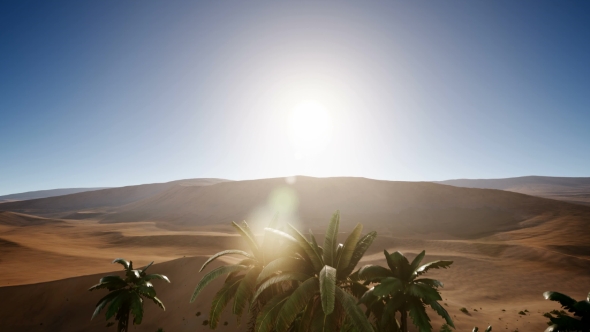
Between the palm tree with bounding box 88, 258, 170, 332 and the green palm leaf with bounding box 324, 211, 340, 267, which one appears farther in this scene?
the palm tree with bounding box 88, 258, 170, 332

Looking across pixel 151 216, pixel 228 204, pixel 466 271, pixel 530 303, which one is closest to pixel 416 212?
pixel 466 271

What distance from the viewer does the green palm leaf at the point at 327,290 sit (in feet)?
24.5

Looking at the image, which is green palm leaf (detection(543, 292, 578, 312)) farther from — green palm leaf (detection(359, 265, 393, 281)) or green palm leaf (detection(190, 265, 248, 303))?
green palm leaf (detection(190, 265, 248, 303))

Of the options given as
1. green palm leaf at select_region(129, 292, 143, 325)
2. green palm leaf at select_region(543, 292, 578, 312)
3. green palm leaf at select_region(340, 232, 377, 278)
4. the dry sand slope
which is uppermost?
green palm leaf at select_region(340, 232, 377, 278)

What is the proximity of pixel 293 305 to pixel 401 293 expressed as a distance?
3.78 m

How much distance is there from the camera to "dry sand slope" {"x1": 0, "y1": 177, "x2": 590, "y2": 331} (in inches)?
881

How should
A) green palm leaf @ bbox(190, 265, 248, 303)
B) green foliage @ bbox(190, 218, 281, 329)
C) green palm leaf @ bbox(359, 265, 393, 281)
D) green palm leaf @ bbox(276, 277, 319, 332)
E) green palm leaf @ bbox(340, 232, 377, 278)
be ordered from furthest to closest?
green foliage @ bbox(190, 218, 281, 329) → green palm leaf @ bbox(190, 265, 248, 303) → green palm leaf @ bbox(340, 232, 377, 278) → green palm leaf @ bbox(359, 265, 393, 281) → green palm leaf @ bbox(276, 277, 319, 332)

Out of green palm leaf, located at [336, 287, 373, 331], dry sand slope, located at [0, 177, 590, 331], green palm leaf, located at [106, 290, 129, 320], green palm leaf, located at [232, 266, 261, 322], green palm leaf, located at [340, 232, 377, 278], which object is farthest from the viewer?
dry sand slope, located at [0, 177, 590, 331]

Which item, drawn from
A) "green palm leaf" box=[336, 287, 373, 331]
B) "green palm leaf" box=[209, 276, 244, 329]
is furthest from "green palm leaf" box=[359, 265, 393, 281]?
"green palm leaf" box=[209, 276, 244, 329]

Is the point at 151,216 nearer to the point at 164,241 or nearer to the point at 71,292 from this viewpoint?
the point at 164,241

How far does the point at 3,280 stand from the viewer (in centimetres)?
2595

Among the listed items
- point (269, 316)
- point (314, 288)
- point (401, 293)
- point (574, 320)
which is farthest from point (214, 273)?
point (574, 320)

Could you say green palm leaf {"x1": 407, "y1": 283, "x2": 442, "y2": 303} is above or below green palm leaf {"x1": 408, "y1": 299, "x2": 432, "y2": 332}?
above

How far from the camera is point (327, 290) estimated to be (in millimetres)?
7672
